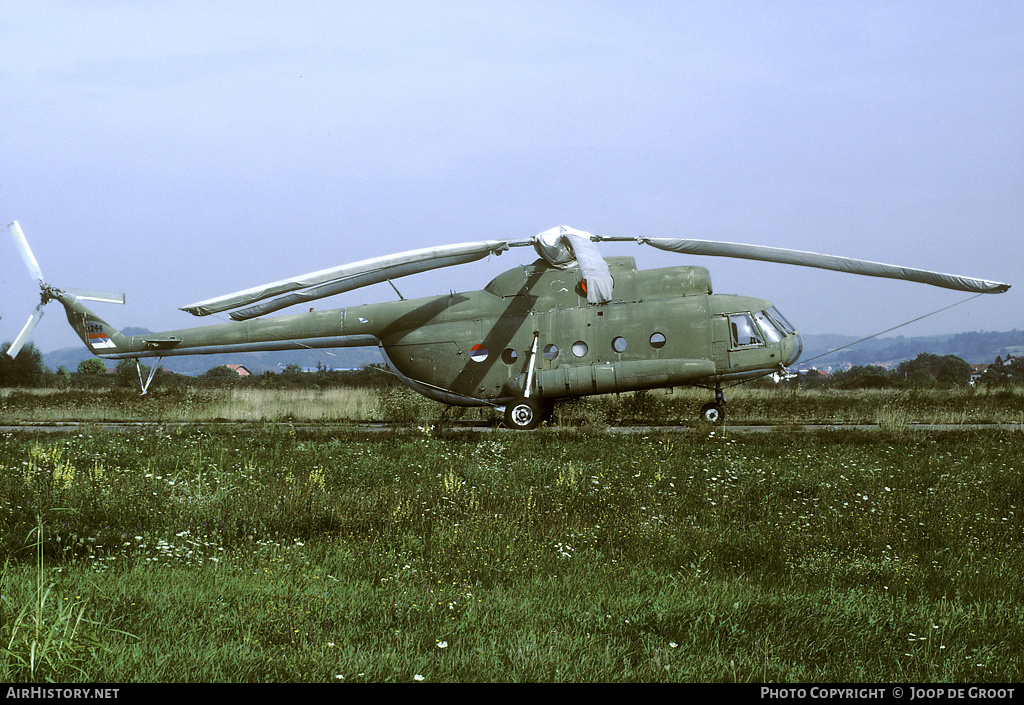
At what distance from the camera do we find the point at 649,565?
23.8 feet

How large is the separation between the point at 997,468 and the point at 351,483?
394 inches

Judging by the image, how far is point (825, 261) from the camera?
15867mm

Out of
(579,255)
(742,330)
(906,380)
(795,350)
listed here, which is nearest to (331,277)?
(579,255)

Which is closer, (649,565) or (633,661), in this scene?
(633,661)

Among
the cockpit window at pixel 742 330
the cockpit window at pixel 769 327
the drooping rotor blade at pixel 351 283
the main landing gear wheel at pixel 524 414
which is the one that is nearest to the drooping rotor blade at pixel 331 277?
the drooping rotor blade at pixel 351 283

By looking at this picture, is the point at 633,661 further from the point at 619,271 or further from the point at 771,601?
the point at 619,271

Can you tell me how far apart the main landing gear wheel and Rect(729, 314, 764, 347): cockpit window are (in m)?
4.87

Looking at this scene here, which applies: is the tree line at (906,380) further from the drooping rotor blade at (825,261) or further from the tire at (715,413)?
the drooping rotor blade at (825,261)

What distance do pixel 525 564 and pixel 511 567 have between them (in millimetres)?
157

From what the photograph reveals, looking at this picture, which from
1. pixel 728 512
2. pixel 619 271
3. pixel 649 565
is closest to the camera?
pixel 649 565

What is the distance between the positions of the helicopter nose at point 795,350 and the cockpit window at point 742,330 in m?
0.97

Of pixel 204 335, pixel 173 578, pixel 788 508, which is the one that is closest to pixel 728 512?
pixel 788 508

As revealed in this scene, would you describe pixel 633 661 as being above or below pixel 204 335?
below

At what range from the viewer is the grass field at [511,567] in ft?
15.8
